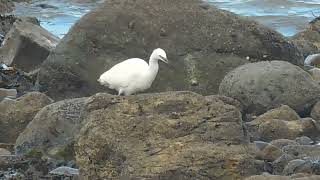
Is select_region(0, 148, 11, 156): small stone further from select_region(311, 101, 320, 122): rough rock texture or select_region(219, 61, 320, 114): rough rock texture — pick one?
select_region(311, 101, 320, 122): rough rock texture

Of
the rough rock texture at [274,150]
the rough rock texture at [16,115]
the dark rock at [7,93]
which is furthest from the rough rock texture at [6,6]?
the rough rock texture at [274,150]

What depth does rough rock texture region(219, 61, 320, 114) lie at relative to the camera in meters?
10.1

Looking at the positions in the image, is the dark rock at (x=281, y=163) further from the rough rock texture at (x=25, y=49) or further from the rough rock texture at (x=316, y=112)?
the rough rock texture at (x=25, y=49)

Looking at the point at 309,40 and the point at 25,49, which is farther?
the point at 309,40

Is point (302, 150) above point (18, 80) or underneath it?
above

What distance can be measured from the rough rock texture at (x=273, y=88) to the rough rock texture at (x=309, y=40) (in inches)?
184

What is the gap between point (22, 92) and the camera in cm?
1212

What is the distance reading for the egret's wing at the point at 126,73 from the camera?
9953 millimetres

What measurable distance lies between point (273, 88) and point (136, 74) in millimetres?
1721

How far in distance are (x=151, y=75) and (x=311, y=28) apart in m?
8.46

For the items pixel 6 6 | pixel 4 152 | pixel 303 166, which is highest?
pixel 303 166

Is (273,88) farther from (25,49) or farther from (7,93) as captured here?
(25,49)

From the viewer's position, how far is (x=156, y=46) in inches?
452

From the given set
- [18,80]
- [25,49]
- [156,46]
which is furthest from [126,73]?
[25,49]
